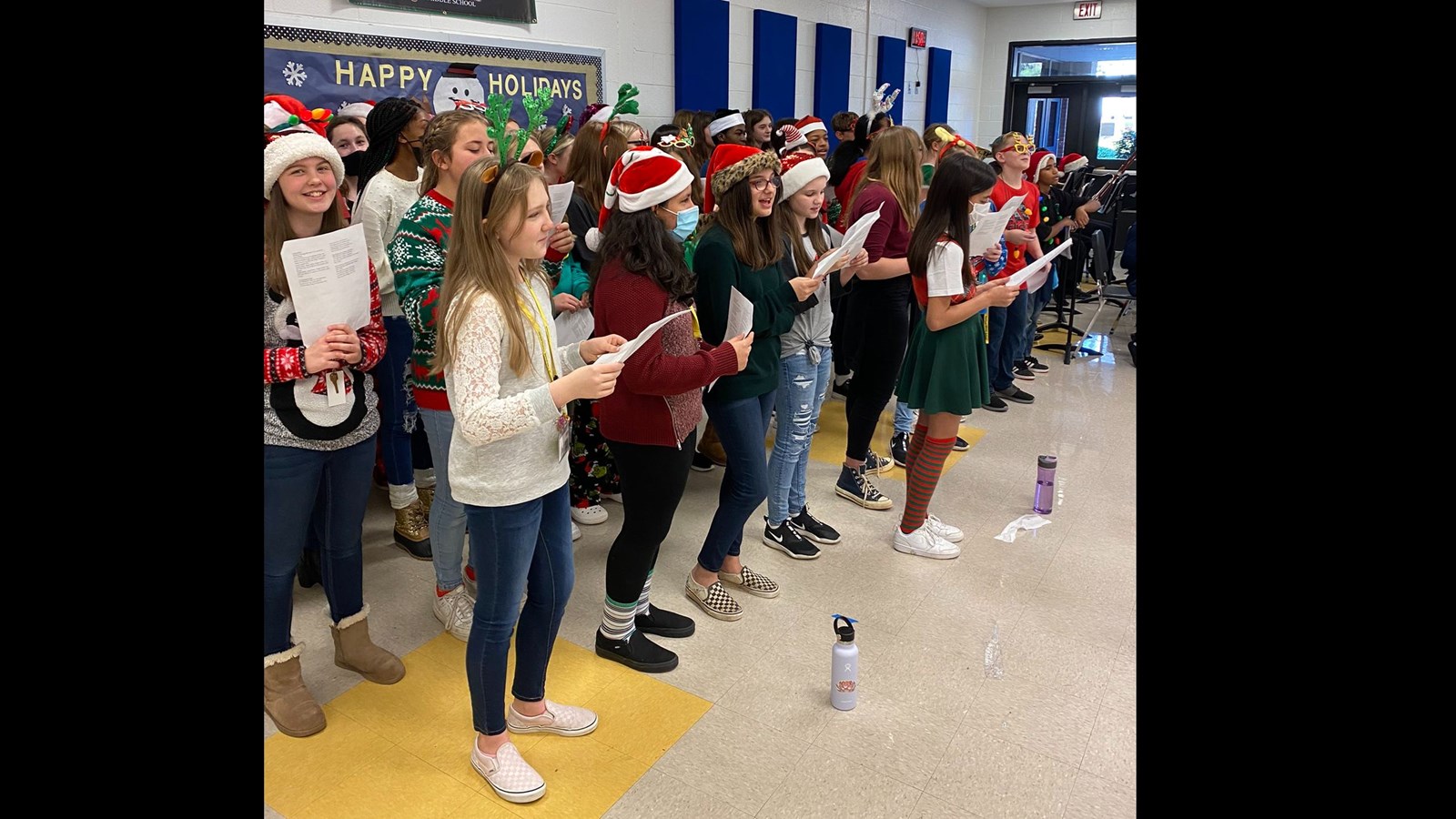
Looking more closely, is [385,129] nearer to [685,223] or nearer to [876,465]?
[685,223]

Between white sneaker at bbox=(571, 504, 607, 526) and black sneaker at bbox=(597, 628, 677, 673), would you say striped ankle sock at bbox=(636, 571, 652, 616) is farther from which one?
white sneaker at bbox=(571, 504, 607, 526)

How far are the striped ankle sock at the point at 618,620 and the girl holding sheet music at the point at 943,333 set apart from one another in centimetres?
134

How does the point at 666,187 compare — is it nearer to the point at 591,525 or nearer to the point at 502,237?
the point at 502,237

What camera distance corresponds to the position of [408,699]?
2732 millimetres

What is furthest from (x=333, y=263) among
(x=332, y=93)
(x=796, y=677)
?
(x=332, y=93)

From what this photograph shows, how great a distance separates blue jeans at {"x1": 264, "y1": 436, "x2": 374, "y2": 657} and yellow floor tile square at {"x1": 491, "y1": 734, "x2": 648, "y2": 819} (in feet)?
2.38

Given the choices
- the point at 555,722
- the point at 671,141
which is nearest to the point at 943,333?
the point at 671,141

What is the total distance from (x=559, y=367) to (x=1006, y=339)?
4193 mm

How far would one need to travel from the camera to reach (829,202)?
16.8 feet

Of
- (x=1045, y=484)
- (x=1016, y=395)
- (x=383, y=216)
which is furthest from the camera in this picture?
(x=1016, y=395)

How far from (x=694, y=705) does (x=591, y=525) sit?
1391mm

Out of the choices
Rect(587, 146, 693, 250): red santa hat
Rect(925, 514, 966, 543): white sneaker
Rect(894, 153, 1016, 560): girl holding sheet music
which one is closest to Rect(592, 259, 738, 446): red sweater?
Rect(587, 146, 693, 250): red santa hat

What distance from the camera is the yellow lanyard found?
2.13m

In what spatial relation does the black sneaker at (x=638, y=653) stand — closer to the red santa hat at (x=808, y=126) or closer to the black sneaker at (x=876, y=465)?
the black sneaker at (x=876, y=465)
